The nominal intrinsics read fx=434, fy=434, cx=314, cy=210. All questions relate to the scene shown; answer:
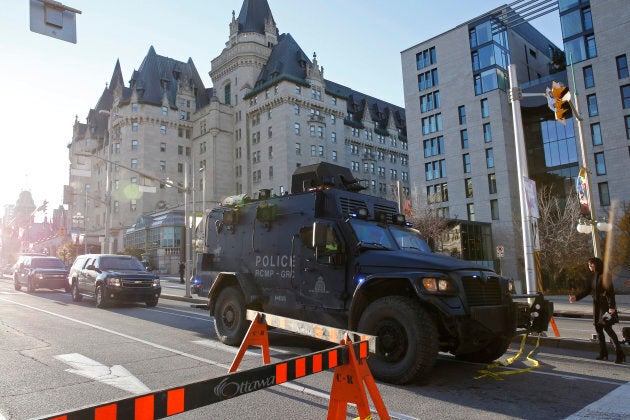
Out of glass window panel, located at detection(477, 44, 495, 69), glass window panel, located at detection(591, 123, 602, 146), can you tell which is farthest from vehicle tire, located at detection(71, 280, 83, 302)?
glass window panel, located at detection(477, 44, 495, 69)

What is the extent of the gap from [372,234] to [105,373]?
4.57m

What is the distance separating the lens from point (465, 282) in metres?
6.02

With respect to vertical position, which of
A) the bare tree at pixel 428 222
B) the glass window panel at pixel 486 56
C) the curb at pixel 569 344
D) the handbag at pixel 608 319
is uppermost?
the glass window panel at pixel 486 56

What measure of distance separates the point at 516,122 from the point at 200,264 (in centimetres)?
941

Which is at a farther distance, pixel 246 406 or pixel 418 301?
pixel 418 301

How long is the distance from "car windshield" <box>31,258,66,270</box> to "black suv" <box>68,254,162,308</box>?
7.06 metres

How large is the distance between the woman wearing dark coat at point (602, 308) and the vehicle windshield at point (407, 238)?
2.89 metres

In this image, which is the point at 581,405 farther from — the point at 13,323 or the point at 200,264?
the point at 13,323

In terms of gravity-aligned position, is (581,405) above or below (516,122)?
below

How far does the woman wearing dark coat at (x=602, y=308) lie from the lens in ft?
23.7

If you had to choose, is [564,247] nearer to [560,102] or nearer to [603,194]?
[603,194]

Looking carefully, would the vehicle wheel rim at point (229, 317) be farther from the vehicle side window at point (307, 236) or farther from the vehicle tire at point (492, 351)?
the vehicle tire at point (492, 351)

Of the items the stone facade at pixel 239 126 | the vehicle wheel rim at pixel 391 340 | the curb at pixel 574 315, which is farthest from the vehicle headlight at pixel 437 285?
the stone facade at pixel 239 126

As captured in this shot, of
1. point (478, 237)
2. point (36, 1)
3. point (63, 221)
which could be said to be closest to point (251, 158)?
point (478, 237)
